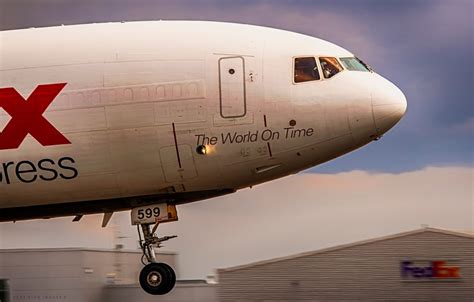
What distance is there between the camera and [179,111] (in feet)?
116

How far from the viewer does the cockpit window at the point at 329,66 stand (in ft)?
118

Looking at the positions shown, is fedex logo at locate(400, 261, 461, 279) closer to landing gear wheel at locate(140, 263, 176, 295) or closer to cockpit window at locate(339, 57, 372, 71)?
cockpit window at locate(339, 57, 372, 71)

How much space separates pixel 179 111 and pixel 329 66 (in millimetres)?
4723

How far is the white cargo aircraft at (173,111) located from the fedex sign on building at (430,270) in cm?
3095

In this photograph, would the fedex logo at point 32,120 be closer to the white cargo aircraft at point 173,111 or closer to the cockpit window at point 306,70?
the white cargo aircraft at point 173,111

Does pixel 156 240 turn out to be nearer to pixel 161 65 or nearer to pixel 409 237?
pixel 161 65

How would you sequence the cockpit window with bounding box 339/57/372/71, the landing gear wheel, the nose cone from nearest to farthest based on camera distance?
the nose cone < the cockpit window with bounding box 339/57/372/71 < the landing gear wheel

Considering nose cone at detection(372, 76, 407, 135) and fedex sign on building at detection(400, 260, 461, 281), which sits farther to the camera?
fedex sign on building at detection(400, 260, 461, 281)

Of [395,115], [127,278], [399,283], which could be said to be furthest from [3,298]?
[395,115]

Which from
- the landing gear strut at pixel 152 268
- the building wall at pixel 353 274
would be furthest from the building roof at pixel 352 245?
the landing gear strut at pixel 152 268

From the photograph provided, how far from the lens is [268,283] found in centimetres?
6662

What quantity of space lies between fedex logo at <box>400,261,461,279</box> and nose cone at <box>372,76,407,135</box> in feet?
103

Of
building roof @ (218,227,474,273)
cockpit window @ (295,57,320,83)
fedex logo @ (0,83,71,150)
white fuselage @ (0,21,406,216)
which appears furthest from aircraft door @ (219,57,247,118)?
building roof @ (218,227,474,273)

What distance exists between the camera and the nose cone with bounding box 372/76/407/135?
3534 centimetres
